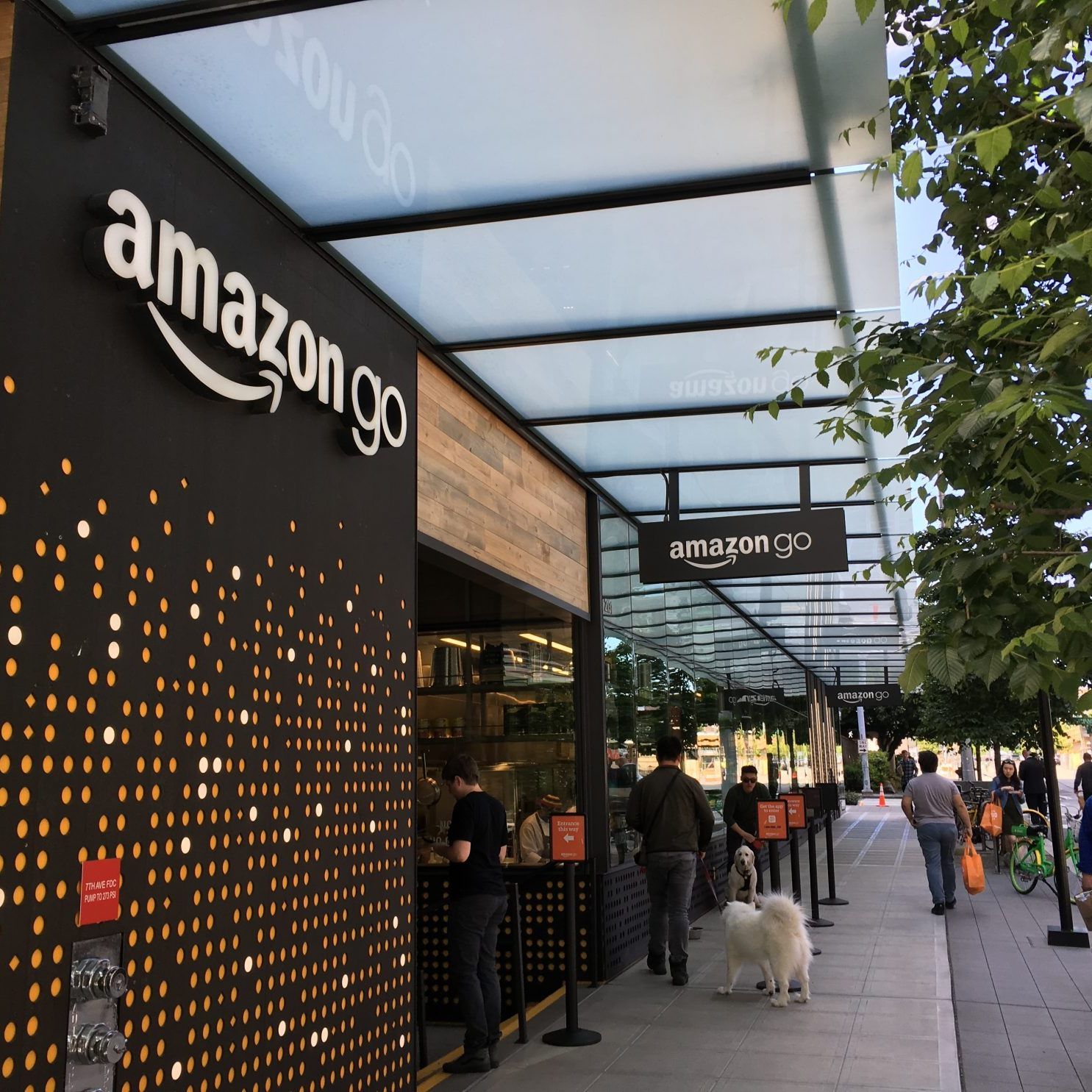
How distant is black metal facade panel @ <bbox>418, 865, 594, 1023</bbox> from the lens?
27.1 feet

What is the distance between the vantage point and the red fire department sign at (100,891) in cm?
321

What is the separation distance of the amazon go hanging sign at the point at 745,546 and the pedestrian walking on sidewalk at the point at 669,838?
142cm

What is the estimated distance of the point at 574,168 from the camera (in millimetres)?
4402

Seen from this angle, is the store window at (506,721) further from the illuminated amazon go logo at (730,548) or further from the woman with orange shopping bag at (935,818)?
the woman with orange shopping bag at (935,818)

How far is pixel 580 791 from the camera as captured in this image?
350 inches

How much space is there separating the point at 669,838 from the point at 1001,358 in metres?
5.16

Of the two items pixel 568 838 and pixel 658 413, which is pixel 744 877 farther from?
pixel 658 413

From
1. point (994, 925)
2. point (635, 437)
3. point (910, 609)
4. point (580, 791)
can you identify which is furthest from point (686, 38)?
point (910, 609)

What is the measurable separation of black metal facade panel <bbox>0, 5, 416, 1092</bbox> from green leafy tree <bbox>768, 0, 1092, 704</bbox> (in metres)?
2.08

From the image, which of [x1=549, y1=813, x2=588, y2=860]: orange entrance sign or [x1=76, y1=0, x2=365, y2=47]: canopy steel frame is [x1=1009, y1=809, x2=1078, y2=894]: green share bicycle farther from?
[x1=76, y1=0, x2=365, y2=47]: canopy steel frame

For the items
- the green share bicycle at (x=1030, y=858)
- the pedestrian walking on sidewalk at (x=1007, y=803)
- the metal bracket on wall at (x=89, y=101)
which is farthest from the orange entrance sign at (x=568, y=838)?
the green share bicycle at (x=1030, y=858)

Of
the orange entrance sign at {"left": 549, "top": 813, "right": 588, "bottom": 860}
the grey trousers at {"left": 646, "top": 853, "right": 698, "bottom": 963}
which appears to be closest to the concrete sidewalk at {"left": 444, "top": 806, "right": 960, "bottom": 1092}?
the grey trousers at {"left": 646, "top": 853, "right": 698, "bottom": 963}

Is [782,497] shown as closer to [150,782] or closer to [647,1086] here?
[647,1086]

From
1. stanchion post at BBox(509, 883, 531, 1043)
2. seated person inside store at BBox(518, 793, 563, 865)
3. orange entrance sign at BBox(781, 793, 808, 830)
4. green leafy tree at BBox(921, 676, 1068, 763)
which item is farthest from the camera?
green leafy tree at BBox(921, 676, 1068, 763)
